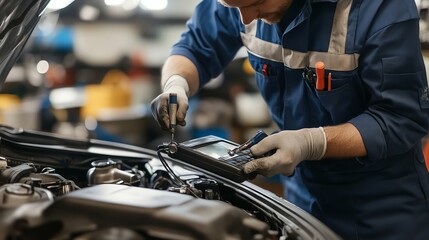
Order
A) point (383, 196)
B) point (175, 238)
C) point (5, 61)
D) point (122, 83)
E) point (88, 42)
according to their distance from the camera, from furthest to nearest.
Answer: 1. point (88, 42)
2. point (122, 83)
3. point (383, 196)
4. point (5, 61)
5. point (175, 238)

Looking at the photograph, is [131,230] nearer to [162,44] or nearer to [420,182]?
[420,182]

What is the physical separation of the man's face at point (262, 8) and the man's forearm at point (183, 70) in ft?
1.26

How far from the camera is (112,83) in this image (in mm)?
5082

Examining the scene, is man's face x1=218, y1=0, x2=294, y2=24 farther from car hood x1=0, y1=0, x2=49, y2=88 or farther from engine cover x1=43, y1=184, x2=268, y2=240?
engine cover x1=43, y1=184, x2=268, y2=240

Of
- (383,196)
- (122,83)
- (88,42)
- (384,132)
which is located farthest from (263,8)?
(88,42)

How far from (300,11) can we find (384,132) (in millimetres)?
404

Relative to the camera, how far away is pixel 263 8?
4.94 feet

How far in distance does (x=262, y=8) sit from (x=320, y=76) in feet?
0.79

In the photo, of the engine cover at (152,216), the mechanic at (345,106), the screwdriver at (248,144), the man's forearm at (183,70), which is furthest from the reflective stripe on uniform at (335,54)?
the engine cover at (152,216)

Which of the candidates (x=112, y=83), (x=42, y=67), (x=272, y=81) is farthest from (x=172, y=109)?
(x=42, y=67)

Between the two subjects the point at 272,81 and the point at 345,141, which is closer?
the point at 345,141

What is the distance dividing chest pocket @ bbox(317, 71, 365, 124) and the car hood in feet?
2.55

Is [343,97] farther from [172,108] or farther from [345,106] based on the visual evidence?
[172,108]

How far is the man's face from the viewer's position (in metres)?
1.46
